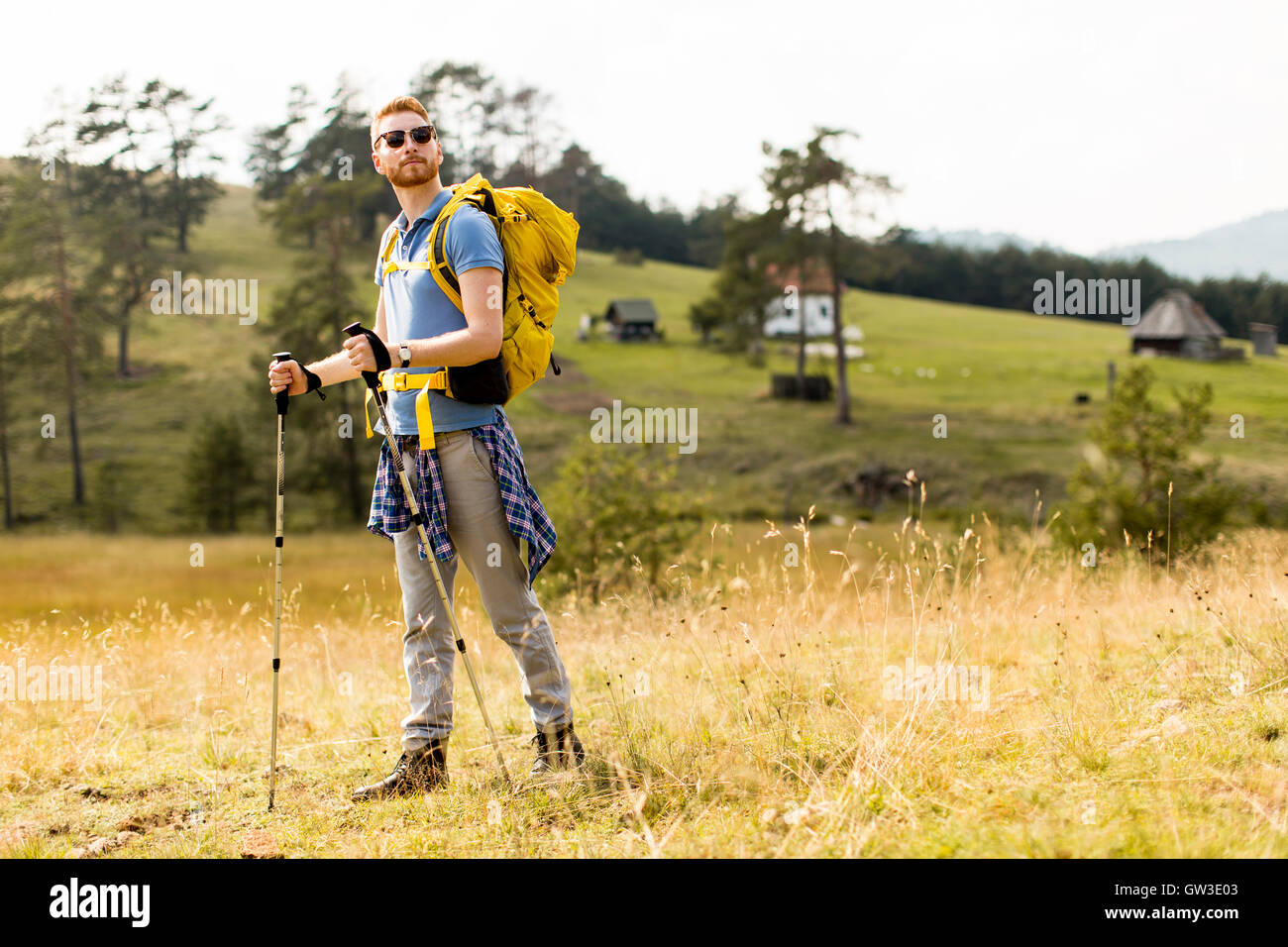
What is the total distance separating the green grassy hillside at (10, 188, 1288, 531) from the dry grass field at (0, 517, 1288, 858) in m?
23.2

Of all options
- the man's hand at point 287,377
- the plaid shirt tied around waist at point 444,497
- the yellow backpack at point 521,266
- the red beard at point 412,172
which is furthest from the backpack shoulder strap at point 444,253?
the man's hand at point 287,377

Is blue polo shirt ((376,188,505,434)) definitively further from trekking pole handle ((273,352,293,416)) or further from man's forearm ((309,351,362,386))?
trekking pole handle ((273,352,293,416))

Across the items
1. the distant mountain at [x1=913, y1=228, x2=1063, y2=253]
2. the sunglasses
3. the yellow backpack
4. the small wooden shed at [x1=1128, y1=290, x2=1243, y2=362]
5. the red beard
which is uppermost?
the distant mountain at [x1=913, y1=228, x2=1063, y2=253]

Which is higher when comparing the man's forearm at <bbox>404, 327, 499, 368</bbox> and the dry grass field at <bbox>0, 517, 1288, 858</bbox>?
the man's forearm at <bbox>404, 327, 499, 368</bbox>

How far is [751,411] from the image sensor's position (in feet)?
149

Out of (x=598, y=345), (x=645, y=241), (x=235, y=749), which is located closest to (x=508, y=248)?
(x=235, y=749)

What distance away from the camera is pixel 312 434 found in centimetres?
3538

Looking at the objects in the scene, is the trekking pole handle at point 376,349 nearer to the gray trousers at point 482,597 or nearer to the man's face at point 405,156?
the gray trousers at point 482,597

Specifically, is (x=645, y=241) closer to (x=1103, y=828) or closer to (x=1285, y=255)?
(x=1285, y=255)

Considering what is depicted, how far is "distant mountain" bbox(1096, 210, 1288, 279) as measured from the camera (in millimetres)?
28938

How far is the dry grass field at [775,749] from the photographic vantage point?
307 cm

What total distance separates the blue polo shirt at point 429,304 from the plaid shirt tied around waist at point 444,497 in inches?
3.1

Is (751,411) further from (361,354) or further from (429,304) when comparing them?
(361,354)

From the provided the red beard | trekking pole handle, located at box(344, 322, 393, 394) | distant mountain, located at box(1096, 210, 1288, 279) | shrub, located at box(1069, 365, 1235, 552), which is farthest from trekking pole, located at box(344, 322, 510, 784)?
distant mountain, located at box(1096, 210, 1288, 279)
